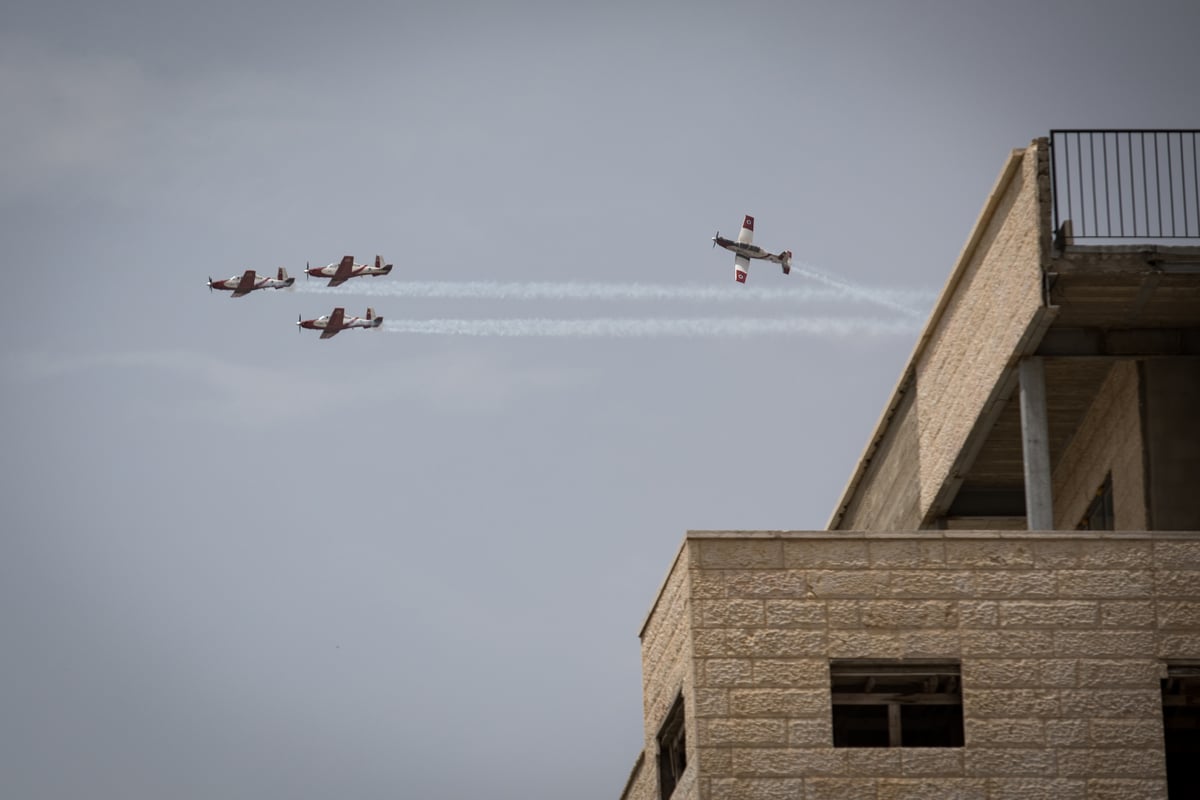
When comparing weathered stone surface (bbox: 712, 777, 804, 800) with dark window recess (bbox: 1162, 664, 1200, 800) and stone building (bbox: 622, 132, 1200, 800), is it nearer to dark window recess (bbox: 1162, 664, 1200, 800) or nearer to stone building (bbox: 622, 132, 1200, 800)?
stone building (bbox: 622, 132, 1200, 800)

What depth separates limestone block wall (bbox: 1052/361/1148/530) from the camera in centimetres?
3894

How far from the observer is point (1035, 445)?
37.8 metres

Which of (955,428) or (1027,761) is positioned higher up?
(955,428)

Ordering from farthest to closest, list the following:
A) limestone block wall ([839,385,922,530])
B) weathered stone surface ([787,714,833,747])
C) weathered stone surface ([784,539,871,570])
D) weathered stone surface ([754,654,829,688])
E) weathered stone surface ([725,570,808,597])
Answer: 1. limestone block wall ([839,385,922,530])
2. weathered stone surface ([784,539,871,570])
3. weathered stone surface ([725,570,808,597])
4. weathered stone surface ([754,654,829,688])
5. weathered stone surface ([787,714,833,747])

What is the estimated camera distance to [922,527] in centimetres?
4362

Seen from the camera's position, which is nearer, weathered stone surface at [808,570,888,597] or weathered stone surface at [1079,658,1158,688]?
weathered stone surface at [1079,658,1158,688]

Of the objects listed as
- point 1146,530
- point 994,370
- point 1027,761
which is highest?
point 994,370

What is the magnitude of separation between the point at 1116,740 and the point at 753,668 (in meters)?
4.93

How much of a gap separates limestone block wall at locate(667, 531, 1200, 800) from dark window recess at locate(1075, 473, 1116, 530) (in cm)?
556

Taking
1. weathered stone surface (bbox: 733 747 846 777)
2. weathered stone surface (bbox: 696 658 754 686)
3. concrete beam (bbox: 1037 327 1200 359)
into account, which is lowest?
weathered stone surface (bbox: 733 747 846 777)

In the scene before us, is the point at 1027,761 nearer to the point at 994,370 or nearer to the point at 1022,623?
the point at 1022,623

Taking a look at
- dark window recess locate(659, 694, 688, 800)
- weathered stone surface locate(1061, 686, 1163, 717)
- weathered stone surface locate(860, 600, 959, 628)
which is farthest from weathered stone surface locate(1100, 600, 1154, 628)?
dark window recess locate(659, 694, 688, 800)

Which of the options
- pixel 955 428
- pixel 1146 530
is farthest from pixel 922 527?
pixel 1146 530

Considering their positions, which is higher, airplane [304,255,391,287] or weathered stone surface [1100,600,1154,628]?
airplane [304,255,391,287]
